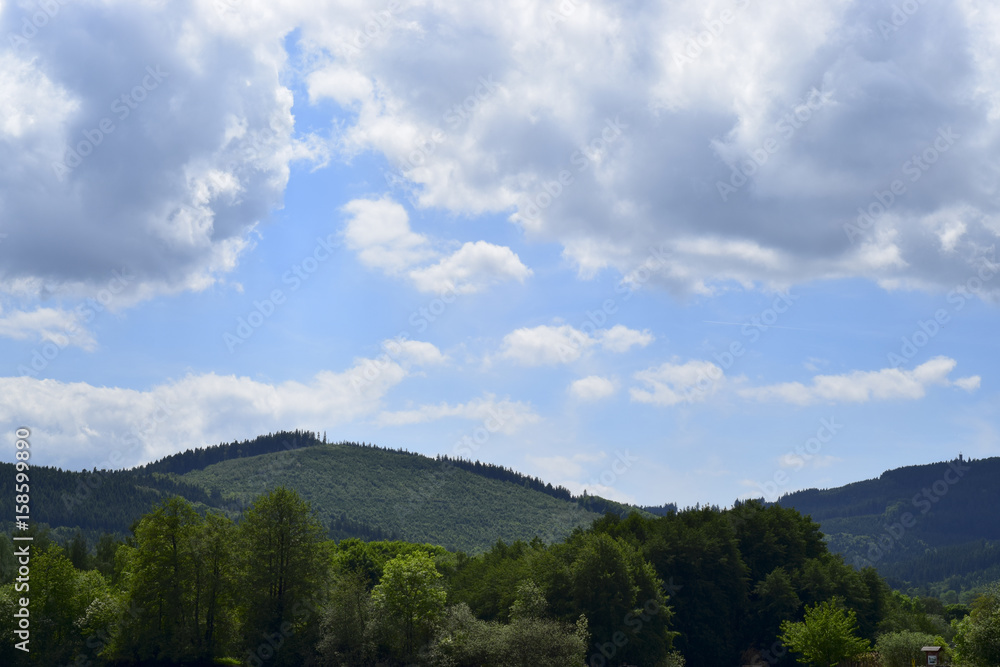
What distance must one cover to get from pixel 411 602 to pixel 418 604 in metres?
0.73

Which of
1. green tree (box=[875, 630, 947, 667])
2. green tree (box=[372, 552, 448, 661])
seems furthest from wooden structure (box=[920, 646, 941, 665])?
green tree (box=[372, 552, 448, 661])

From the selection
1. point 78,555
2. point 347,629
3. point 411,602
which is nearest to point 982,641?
point 411,602

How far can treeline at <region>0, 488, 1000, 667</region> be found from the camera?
74.4m

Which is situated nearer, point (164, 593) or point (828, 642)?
point (828, 642)

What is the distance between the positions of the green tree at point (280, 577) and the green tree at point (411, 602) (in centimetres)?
861

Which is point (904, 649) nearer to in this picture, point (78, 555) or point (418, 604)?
point (418, 604)

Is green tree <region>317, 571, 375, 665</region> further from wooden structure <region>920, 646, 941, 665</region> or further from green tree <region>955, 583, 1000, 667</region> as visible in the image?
green tree <region>955, 583, 1000, 667</region>

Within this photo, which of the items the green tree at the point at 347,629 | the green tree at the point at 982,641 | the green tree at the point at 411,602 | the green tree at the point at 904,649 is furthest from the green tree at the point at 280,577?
the green tree at the point at 982,641

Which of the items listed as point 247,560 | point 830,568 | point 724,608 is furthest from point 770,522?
point 247,560

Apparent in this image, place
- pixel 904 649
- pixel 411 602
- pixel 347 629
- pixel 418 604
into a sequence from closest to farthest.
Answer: pixel 904 649 < pixel 418 604 < pixel 411 602 < pixel 347 629

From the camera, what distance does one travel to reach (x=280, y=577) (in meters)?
80.4

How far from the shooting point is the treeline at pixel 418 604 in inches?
2931

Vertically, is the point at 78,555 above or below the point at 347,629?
above

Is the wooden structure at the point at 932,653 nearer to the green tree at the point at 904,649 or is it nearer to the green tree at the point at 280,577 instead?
the green tree at the point at 904,649
